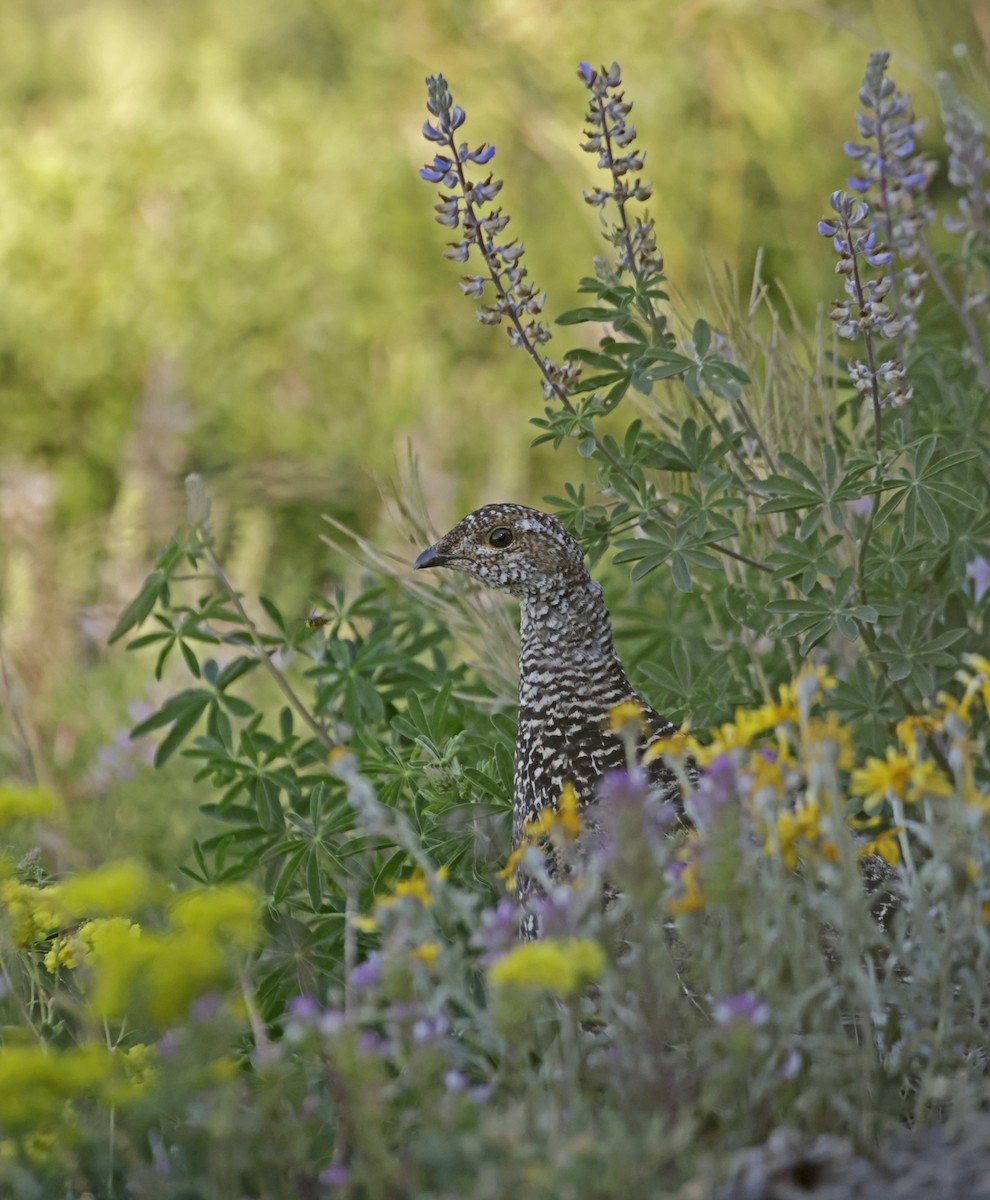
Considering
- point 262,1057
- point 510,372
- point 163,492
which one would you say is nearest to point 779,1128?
point 262,1057

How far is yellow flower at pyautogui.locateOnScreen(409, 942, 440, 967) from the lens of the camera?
1869mm

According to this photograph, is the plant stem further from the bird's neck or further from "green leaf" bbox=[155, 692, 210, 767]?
the bird's neck

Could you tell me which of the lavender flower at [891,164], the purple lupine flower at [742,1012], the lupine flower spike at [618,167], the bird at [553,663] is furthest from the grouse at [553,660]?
the purple lupine flower at [742,1012]

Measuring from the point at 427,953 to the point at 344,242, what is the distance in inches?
232

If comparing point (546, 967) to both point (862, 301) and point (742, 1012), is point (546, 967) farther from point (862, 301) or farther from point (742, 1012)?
point (862, 301)

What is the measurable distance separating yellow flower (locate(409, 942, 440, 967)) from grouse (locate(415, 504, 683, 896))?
2.59 ft

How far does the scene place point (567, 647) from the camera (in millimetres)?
2838

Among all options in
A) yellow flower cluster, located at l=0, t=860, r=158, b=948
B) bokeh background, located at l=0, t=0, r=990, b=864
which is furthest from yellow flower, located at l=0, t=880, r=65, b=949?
bokeh background, located at l=0, t=0, r=990, b=864

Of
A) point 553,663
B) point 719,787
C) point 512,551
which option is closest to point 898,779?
point 719,787

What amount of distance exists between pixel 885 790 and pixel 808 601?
0.86 meters

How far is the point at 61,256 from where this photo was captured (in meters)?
7.05

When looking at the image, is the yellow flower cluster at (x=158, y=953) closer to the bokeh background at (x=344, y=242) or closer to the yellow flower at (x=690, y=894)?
the yellow flower at (x=690, y=894)

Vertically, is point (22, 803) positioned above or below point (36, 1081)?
above

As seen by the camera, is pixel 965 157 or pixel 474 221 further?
pixel 965 157
